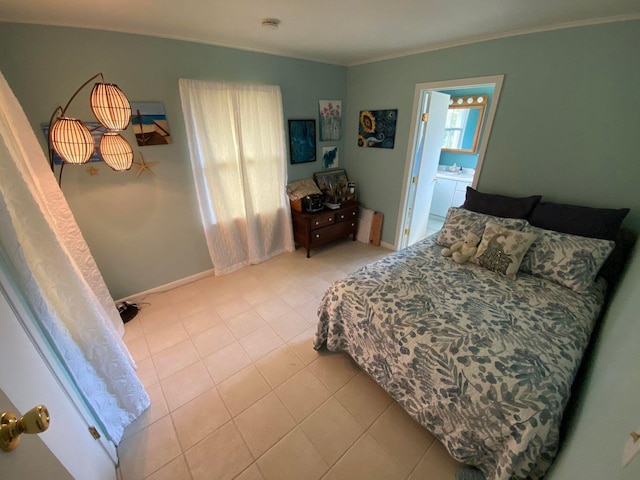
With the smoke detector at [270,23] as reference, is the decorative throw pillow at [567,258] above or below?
below

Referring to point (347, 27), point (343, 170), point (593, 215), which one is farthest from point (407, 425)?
point (343, 170)

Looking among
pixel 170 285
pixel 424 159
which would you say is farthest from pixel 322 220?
pixel 170 285

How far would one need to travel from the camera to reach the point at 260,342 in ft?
6.75

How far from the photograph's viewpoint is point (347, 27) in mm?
1965

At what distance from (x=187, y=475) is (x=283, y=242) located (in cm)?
245

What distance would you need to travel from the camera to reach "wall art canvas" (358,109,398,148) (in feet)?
10.0

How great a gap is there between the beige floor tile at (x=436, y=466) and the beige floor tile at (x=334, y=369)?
0.58m

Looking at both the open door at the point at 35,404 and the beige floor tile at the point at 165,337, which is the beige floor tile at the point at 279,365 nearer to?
the beige floor tile at the point at 165,337

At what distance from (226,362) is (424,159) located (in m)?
3.03

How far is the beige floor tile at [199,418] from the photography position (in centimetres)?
144

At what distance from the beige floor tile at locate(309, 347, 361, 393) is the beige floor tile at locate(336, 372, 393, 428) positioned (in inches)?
1.7

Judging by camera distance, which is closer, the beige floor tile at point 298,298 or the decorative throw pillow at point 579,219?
the decorative throw pillow at point 579,219

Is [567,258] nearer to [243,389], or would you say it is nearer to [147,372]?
[243,389]

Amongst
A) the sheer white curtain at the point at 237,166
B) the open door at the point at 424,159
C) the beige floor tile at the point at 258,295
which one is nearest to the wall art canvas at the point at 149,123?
the sheer white curtain at the point at 237,166
